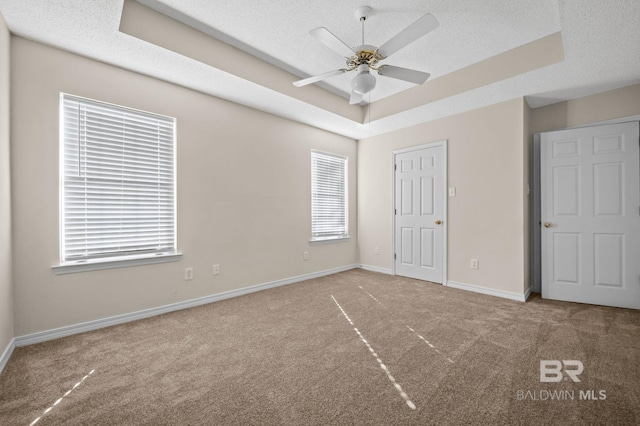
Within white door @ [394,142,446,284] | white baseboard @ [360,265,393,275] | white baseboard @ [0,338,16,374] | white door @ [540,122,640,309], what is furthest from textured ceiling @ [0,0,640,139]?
white baseboard @ [360,265,393,275]

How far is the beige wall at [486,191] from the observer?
3471 mm

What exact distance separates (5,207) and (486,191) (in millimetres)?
4923

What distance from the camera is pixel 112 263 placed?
104 inches

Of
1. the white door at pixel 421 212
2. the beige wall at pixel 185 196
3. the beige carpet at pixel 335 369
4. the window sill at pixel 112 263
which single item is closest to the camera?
the beige carpet at pixel 335 369

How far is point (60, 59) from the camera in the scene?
2.44 metres

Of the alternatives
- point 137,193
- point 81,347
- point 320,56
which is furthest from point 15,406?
point 320,56

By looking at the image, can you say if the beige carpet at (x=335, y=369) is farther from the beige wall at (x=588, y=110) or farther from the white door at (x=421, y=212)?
the beige wall at (x=588, y=110)

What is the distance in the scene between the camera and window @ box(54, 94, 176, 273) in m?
2.50

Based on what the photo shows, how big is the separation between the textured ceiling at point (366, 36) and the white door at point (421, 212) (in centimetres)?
104

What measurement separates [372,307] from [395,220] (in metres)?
2.00

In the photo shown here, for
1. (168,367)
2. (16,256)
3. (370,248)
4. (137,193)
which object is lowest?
(168,367)

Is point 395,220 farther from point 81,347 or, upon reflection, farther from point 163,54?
point 81,347
